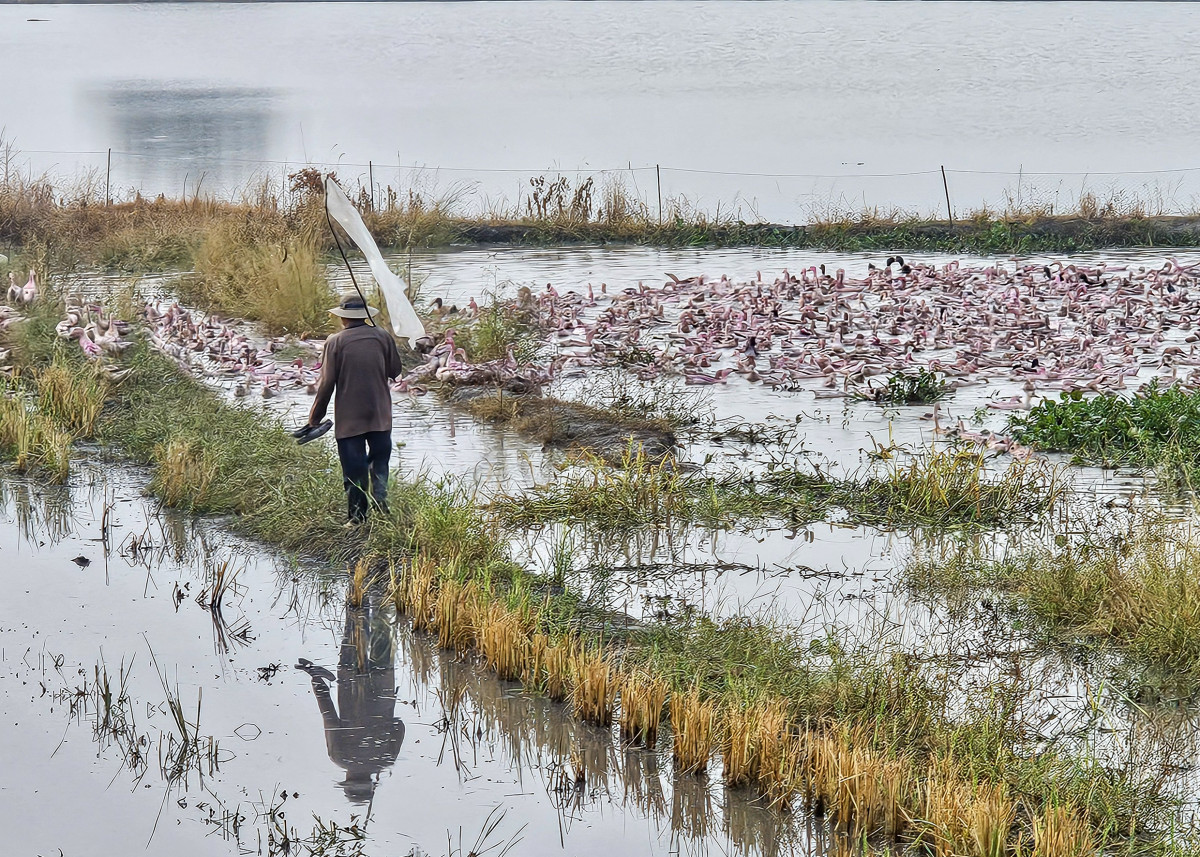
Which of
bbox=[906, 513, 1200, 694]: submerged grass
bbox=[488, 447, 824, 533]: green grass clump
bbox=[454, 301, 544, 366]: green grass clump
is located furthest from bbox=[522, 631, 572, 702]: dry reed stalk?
bbox=[454, 301, 544, 366]: green grass clump

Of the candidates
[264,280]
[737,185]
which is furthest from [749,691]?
[737,185]

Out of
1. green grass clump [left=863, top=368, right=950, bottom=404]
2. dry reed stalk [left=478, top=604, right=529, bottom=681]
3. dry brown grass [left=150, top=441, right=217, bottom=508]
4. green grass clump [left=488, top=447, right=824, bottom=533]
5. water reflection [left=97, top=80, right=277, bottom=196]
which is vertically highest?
water reflection [left=97, top=80, right=277, bottom=196]

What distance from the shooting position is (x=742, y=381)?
13680 millimetres

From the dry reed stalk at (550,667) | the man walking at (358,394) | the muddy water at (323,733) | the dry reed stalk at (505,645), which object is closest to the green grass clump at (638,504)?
the man walking at (358,394)

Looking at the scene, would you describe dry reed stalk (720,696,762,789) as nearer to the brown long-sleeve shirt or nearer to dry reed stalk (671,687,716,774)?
dry reed stalk (671,687,716,774)

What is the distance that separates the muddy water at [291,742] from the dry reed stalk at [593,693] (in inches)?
4.6

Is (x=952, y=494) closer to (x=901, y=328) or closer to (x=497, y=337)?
(x=497, y=337)

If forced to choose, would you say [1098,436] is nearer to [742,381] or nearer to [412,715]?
[742,381]

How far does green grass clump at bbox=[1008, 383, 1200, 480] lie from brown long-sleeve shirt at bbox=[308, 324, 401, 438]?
17.9 feet

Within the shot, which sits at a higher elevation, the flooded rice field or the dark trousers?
the dark trousers

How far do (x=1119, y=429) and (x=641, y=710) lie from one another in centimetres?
616

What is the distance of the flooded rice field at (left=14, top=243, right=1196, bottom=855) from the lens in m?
5.64

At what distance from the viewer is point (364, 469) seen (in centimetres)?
890

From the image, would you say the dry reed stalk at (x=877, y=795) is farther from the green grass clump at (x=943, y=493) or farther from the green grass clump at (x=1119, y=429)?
the green grass clump at (x=1119, y=429)
